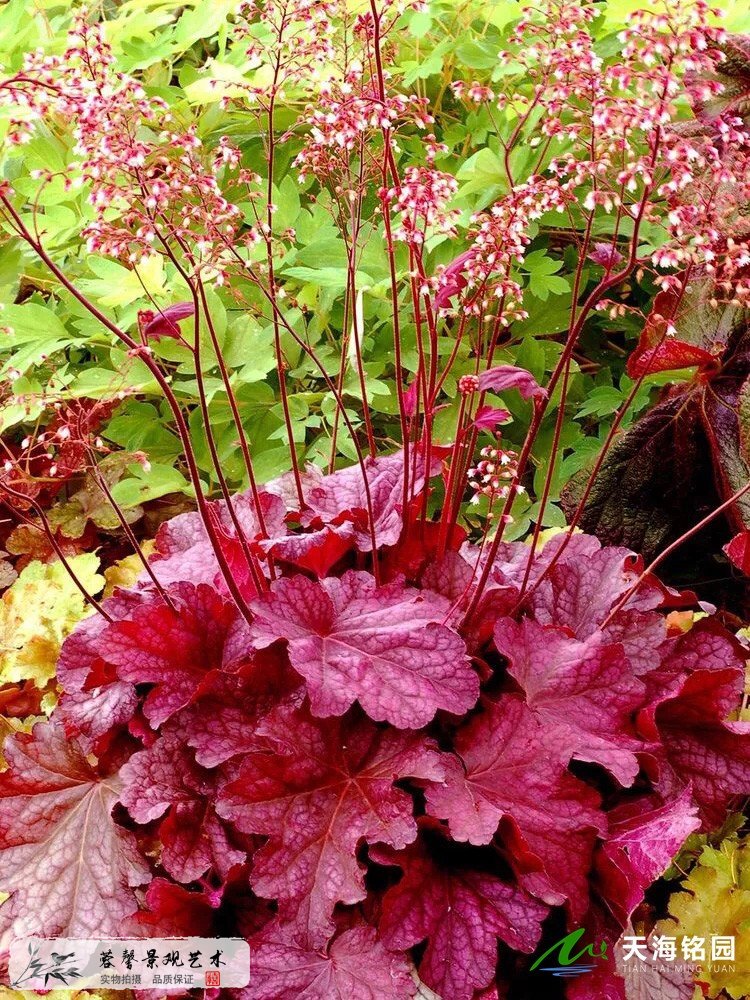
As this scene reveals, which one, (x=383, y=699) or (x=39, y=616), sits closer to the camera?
(x=383, y=699)

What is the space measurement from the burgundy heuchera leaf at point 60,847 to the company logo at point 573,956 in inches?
20.9

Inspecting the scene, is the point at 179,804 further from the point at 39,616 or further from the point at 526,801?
the point at 39,616

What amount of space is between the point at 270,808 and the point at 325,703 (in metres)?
0.16

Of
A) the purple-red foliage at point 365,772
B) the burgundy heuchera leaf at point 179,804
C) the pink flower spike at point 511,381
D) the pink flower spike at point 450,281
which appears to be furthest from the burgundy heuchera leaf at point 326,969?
the pink flower spike at point 450,281

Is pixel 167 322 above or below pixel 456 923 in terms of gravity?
above

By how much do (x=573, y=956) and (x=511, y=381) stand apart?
70 cm

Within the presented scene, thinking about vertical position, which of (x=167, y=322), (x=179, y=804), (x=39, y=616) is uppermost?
(x=167, y=322)

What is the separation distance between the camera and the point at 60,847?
1319mm

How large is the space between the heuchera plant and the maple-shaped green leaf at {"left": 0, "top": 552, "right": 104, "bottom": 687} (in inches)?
10.9

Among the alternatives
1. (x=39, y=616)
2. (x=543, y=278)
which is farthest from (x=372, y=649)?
(x=543, y=278)

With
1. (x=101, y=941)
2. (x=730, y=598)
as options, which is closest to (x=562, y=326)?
(x=730, y=598)

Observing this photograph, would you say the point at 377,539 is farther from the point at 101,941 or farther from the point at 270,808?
the point at 101,941

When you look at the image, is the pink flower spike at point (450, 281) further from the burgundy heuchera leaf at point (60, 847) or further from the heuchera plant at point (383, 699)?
the burgundy heuchera leaf at point (60, 847)

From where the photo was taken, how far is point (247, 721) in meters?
1.32
